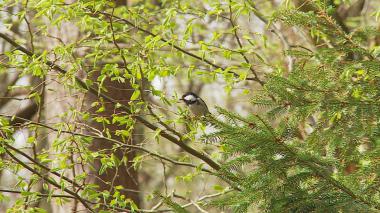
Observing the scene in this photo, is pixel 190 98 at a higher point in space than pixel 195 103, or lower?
higher

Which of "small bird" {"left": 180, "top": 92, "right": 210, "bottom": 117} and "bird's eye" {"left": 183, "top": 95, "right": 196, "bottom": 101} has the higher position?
"bird's eye" {"left": 183, "top": 95, "right": 196, "bottom": 101}

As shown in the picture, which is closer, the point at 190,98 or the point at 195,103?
the point at 195,103

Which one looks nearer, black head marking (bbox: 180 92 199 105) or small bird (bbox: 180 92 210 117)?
small bird (bbox: 180 92 210 117)

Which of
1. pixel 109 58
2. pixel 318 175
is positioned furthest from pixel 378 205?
pixel 109 58

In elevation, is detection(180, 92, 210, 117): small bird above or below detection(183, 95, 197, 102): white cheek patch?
below

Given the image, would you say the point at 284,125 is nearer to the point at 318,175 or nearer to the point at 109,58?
the point at 318,175

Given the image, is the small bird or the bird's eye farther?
the bird's eye

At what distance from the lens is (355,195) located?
264cm

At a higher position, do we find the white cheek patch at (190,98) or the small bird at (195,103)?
the white cheek patch at (190,98)

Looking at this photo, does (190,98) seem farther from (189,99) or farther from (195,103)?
(195,103)

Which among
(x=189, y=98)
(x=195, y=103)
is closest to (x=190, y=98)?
(x=189, y=98)

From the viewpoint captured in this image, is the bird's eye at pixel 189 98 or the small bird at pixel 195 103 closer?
the small bird at pixel 195 103

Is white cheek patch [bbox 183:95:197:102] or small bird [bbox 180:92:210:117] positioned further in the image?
white cheek patch [bbox 183:95:197:102]

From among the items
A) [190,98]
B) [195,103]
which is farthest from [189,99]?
[195,103]
